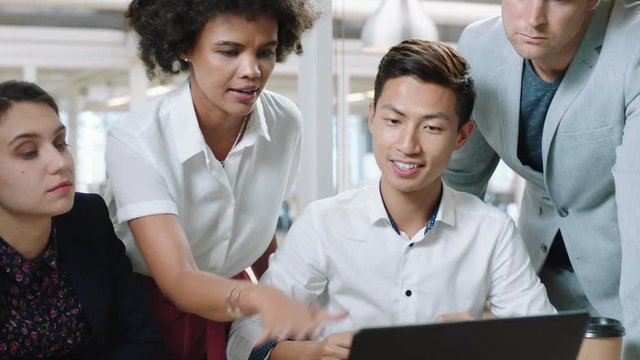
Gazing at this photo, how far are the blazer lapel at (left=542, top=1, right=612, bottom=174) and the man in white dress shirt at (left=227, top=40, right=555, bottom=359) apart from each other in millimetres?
164

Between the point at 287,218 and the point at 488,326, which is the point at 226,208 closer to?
the point at 488,326

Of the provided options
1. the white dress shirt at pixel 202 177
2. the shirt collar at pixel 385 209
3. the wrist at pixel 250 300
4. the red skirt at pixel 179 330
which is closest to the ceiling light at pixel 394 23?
the white dress shirt at pixel 202 177

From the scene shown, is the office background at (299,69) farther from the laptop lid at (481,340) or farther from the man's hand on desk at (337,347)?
the laptop lid at (481,340)

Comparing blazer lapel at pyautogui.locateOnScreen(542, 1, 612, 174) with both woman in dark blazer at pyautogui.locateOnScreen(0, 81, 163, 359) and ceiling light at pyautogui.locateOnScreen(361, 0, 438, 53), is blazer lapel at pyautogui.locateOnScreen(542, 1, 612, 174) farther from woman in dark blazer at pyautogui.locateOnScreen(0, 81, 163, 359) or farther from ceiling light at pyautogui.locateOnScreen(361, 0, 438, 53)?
ceiling light at pyautogui.locateOnScreen(361, 0, 438, 53)

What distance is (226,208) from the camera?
160 cm

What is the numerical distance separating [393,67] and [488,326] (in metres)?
0.71

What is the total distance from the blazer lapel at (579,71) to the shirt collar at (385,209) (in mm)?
219

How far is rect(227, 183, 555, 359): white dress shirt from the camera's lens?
1.51 metres

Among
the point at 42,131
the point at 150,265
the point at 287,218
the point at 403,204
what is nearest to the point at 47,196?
the point at 42,131

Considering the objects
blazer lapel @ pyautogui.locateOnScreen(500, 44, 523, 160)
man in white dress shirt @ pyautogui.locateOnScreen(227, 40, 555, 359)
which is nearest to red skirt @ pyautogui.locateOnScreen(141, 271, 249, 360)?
man in white dress shirt @ pyautogui.locateOnScreen(227, 40, 555, 359)

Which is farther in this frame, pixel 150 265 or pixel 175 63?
pixel 175 63

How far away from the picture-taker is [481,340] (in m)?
0.95

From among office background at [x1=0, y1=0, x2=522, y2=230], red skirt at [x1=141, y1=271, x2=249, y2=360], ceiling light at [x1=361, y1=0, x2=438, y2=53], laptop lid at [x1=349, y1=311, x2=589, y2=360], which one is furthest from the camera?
ceiling light at [x1=361, y1=0, x2=438, y2=53]

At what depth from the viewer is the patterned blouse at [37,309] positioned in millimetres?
1368
